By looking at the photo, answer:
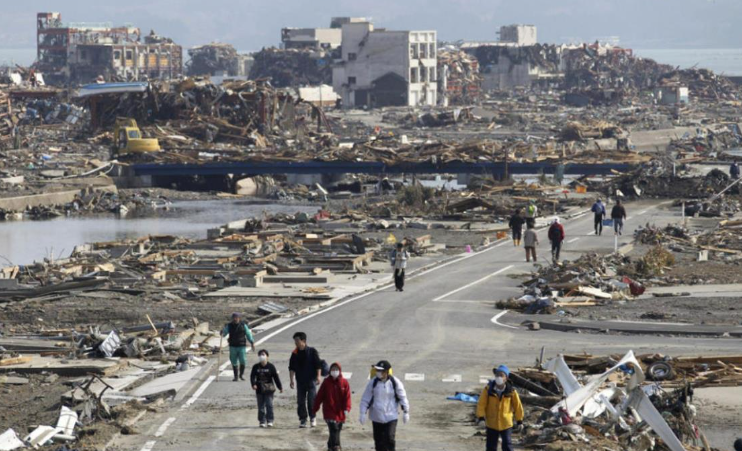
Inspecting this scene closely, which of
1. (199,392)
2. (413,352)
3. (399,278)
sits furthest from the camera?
(399,278)

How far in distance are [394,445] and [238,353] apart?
5.97m

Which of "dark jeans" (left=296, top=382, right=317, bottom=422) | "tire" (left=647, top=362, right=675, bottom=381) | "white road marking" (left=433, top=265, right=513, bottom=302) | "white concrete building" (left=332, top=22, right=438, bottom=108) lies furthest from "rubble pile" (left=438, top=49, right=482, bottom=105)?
"dark jeans" (left=296, top=382, right=317, bottom=422)

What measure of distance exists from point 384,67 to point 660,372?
149407 millimetres

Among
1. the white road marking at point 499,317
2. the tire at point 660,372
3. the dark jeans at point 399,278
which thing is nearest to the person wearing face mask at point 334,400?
the tire at point 660,372

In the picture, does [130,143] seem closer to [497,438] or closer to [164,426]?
[164,426]

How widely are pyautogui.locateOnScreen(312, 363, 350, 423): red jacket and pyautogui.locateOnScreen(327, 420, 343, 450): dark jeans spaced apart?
0.22 ft

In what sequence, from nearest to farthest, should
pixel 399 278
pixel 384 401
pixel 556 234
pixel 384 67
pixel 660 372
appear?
pixel 384 401
pixel 660 372
pixel 399 278
pixel 556 234
pixel 384 67

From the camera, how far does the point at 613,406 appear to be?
63.4 feet

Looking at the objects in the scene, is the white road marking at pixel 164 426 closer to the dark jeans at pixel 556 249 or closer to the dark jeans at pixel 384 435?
the dark jeans at pixel 384 435

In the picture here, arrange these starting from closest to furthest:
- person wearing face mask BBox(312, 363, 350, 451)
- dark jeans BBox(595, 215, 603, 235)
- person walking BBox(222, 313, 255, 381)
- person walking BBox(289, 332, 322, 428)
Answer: person wearing face mask BBox(312, 363, 350, 451), person walking BBox(289, 332, 322, 428), person walking BBox(222, 313, 255, 381), dark jeans BBox(595, 215, 603, 235)

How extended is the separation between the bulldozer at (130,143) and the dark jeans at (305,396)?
7453 centimetres

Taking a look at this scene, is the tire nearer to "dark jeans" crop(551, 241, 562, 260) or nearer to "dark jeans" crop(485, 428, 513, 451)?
"dark jeans" crop(485, 428, 513, 451)

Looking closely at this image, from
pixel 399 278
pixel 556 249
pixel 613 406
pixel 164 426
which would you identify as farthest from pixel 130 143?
pixel 613 406

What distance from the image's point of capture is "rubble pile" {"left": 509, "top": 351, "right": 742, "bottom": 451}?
18.0 meters
